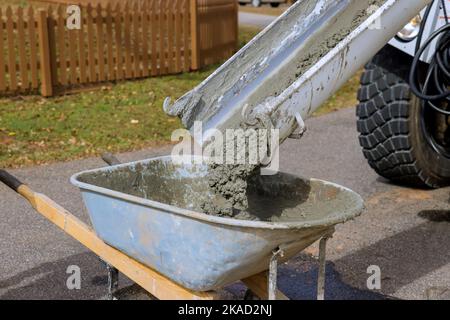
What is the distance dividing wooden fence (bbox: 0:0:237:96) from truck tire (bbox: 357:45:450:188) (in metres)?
4.82

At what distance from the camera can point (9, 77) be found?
359 inches

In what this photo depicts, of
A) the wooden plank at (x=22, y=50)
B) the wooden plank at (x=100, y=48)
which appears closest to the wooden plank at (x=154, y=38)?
the wooden plank at (x=100, y=48)

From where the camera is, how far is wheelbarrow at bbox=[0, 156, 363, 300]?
9.50 feet

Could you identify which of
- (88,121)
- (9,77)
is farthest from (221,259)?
(9,77)

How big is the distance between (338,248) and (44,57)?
5.68 meters

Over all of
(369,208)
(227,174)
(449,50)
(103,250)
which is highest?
(449,50)

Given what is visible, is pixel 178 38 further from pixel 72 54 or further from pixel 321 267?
pixel 321 267

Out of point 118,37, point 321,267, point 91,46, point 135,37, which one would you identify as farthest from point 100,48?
point 321,267

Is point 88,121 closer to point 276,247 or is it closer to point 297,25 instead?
point 297,25

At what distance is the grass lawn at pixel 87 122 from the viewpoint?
711 cm

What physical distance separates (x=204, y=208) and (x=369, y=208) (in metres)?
2.47

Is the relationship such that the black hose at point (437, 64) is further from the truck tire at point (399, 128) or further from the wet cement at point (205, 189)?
the wet cement at point (205, 189)

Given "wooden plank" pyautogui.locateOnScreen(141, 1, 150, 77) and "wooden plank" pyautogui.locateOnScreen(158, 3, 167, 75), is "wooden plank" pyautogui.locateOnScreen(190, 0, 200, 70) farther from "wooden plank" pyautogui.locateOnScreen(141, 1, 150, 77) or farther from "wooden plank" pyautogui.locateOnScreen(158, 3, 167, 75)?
"wooden plank" pyautogui.locateOnScreen(141, 1, 150, 77)

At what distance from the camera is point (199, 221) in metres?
2.87
